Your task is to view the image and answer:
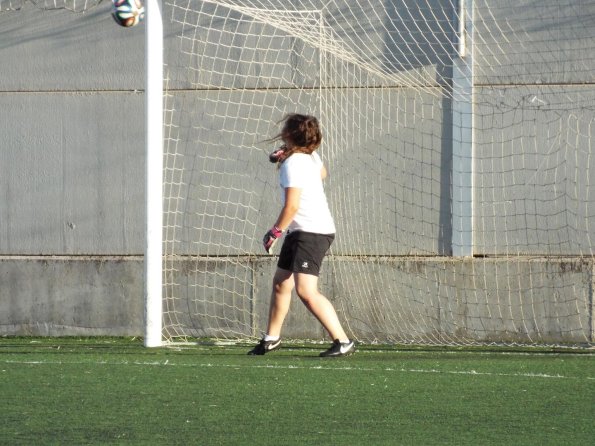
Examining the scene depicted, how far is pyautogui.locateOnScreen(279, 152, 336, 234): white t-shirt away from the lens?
8.69 metres

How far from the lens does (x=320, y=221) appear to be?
8.79m

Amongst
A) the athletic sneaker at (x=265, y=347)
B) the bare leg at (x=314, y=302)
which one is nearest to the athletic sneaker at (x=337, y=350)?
the bare leg at (x=314, y=302)

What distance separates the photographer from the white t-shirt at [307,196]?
8.69 metres

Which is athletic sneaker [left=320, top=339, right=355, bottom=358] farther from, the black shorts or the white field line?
the white field line

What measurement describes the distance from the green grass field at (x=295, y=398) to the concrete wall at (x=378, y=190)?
170cm

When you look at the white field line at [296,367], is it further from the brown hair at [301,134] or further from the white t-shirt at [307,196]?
the brown hair at [301,134]

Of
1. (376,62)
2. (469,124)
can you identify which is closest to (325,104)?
(376,62)

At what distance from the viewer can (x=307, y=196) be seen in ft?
28.7

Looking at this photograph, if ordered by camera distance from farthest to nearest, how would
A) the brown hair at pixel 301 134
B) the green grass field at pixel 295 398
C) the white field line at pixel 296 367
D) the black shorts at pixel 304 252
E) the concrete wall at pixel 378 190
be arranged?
the concrete wall at pixel 378 190 < the brown hair at pixel 301 134 < the black shorts at pixel 304 252 < the white field line at pixel 296 367 < the green grass field at pixel 295 398

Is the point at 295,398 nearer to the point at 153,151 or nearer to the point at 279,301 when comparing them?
the point at 279,301

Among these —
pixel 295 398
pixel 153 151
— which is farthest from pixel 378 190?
pixel 295 398

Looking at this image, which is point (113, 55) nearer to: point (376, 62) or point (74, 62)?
point (74, 62)

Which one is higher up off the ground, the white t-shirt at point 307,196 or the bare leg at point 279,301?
the white t-shirt at point 307,196

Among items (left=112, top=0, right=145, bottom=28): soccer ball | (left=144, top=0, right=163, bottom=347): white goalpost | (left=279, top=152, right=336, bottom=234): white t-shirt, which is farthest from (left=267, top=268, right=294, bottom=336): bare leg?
(left=112, top=0, right=145, bottom=28): soccer ball
